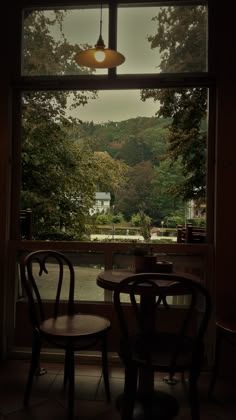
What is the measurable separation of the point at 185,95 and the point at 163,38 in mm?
497

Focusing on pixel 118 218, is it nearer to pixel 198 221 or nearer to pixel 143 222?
pixel 143 222

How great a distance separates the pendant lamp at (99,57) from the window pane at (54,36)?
2.30ft

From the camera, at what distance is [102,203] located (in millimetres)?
3219

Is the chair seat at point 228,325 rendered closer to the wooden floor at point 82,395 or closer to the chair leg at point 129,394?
the wooden floor at point 82,395

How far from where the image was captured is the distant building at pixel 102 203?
3.21 meters

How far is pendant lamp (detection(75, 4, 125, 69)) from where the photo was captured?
2455mm

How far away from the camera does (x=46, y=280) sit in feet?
10.2

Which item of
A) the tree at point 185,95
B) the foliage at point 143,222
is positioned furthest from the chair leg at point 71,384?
the tree at point 185,95

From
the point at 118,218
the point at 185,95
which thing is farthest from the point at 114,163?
the point at 185,95

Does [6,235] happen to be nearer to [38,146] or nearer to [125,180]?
[38,146]

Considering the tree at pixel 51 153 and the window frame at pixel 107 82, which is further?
the tree at pixel 51 153

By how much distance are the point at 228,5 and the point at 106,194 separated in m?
1.78

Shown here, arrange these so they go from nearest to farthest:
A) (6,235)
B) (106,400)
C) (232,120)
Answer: (106,400) → (232,120) → (6,235)

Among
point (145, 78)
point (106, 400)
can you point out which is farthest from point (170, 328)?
point (145, 78)
